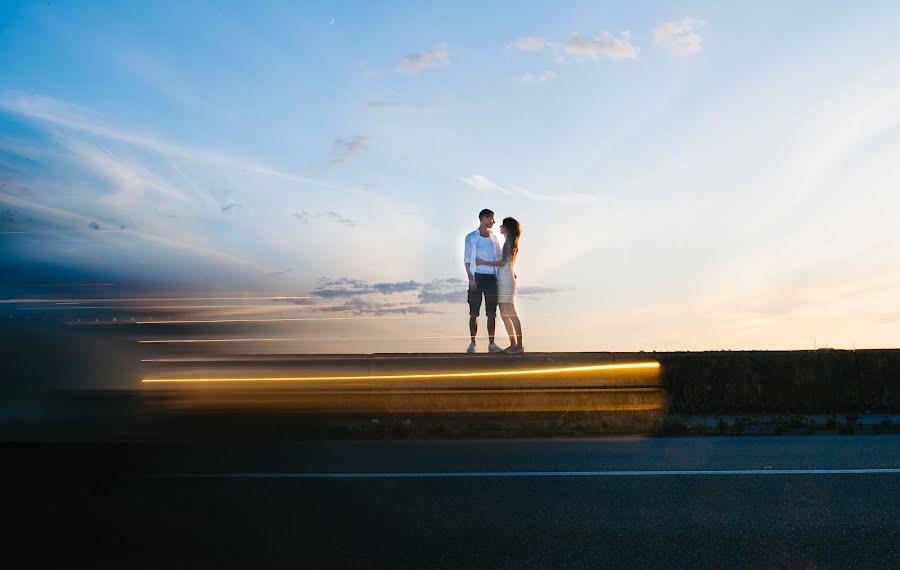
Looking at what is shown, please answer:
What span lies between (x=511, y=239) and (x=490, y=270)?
549mm

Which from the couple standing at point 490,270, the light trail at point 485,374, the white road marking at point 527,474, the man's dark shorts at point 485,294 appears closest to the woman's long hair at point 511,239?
the couple standing at point 490,270

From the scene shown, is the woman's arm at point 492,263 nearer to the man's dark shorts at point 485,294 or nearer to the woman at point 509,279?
the woman at point 509,279

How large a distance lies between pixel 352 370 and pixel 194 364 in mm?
3477

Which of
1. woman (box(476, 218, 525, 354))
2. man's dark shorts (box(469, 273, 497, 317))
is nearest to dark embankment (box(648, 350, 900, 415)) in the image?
woman (box(476, 218, 525, 354))

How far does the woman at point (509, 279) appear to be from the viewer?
13023 mm

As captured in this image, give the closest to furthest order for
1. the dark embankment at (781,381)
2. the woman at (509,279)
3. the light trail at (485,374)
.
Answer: the light trail at (485,374) → the dark embankment at (781,381) → the woman at (509,279)

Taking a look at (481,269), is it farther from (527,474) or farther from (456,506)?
(456,506)

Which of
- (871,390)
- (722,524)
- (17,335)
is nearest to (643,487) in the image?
(722,524)

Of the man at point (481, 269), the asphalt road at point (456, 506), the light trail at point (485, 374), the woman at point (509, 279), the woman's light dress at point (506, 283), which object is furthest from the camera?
the man at point (481, 269)

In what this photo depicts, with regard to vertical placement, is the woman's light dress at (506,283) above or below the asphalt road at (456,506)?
above

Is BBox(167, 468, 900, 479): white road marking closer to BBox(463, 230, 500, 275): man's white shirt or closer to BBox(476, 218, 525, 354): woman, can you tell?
BBox(476, 218, 525, 354): woman

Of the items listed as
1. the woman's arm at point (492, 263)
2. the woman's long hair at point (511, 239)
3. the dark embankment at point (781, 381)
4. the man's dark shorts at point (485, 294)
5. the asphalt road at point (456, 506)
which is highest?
the woman's long hair at point (511, 239)

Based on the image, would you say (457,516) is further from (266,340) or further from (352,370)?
(352,370)

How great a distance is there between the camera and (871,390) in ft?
41.0
